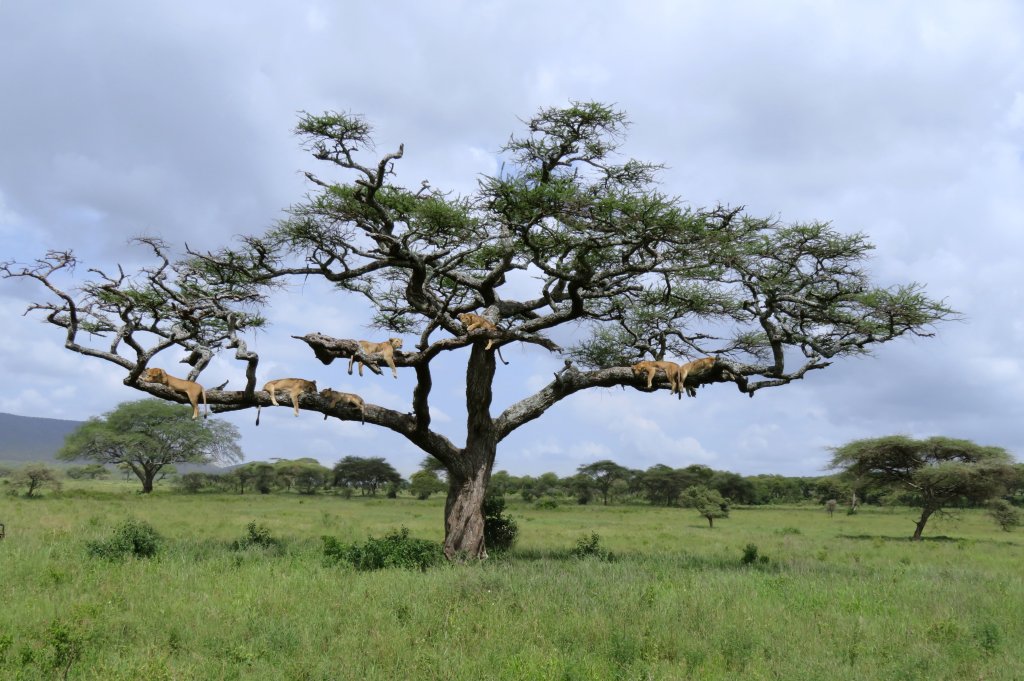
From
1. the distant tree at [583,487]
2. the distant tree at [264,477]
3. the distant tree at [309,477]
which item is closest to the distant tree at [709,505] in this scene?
the distant tree at [583,487]

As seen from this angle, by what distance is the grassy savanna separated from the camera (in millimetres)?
7426

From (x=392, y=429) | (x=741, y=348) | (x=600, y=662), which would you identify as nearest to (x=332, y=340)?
(x=392, y=429)

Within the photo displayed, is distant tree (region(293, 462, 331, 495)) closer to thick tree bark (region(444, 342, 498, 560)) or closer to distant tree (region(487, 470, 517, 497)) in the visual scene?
distant tree (region(487, 470, 517, 497))

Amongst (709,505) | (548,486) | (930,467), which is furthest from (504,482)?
(930,467)

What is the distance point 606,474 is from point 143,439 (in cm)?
3947

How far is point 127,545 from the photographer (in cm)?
1409

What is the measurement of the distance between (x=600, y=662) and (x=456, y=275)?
10.8m

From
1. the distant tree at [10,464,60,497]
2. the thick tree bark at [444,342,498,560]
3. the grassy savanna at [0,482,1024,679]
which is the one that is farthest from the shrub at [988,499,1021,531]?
the distant tree at [10,464,60,497]

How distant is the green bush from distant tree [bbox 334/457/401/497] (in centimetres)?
5448

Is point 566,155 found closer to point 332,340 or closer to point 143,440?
point 332,340

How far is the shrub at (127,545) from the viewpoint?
1370cm

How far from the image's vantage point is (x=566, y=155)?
17.2 meters

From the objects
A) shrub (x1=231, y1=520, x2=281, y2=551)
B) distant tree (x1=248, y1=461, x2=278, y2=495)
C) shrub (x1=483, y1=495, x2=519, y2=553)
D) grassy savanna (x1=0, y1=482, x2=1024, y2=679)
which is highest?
distant tree (x1=248, y1=461, x2=278, y2=495)

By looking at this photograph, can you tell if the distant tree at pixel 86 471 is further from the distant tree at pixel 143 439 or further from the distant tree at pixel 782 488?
the distant tree at pixel 782 488
